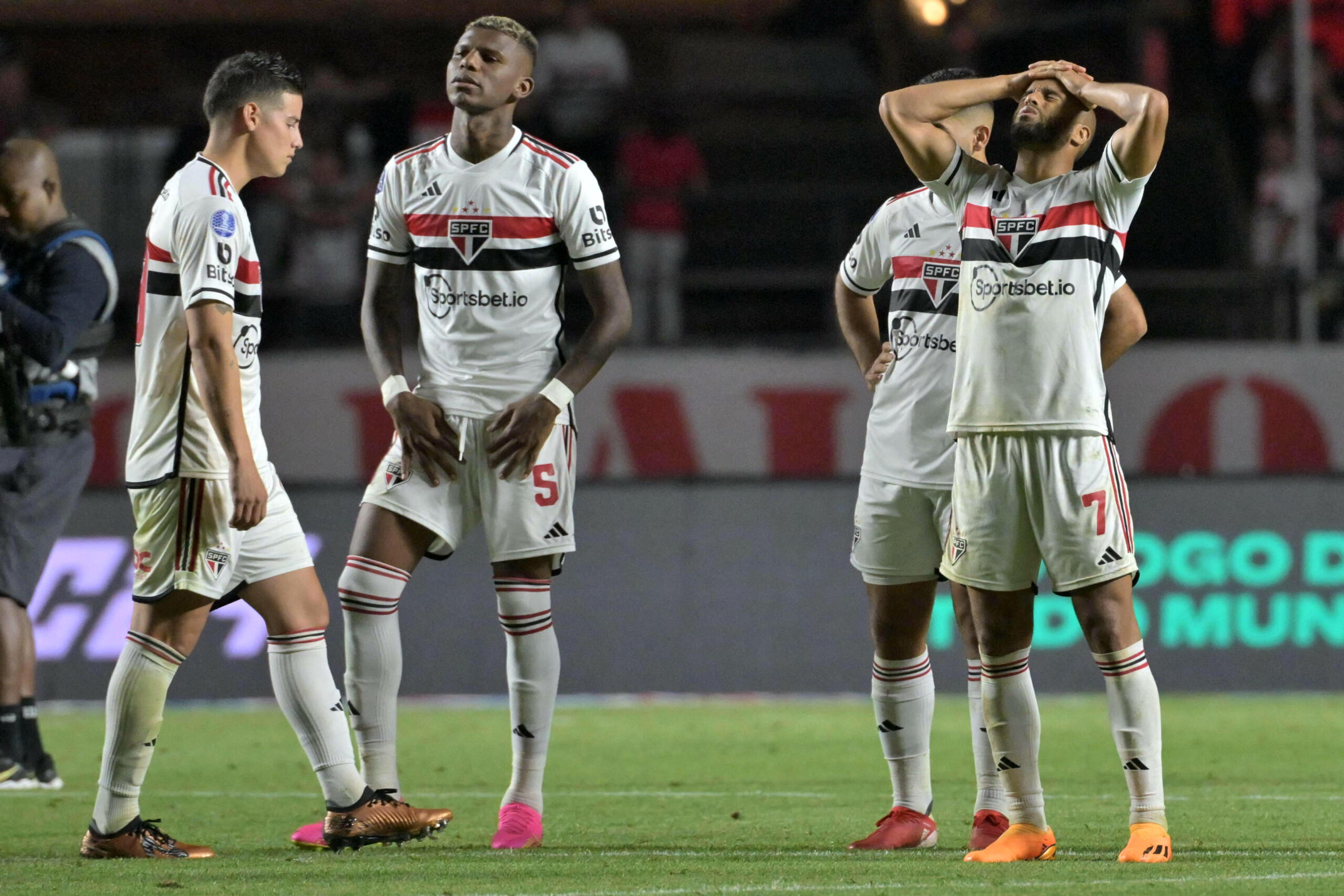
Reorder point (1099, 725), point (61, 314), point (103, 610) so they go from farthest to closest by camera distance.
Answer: point (103, 610), point (1099, 725), point (61, 314)

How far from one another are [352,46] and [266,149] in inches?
444

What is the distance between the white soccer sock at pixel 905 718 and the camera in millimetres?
5961

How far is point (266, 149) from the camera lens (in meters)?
5.64

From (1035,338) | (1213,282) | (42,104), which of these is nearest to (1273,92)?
(1213,282)

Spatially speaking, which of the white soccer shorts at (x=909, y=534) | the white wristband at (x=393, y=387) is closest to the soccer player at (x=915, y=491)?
the white soccer shorts at (x=909, y=534)

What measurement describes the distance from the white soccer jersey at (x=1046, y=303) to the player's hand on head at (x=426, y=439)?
1612 millimetres

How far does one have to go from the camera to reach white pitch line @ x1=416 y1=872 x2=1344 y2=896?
461 cm

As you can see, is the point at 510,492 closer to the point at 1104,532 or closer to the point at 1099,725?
the point at 1104,532

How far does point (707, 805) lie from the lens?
274 inches

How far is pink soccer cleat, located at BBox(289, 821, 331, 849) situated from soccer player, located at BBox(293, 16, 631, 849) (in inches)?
1.2

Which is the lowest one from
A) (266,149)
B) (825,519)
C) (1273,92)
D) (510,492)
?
(825,519)

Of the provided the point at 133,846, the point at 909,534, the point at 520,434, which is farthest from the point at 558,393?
the point at 133,846

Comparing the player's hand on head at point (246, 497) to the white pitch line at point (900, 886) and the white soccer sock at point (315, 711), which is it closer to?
the white soccer sock at point (315, 711)

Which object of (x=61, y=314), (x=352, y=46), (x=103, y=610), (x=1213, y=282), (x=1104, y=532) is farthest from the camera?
(x=352, y=46)
